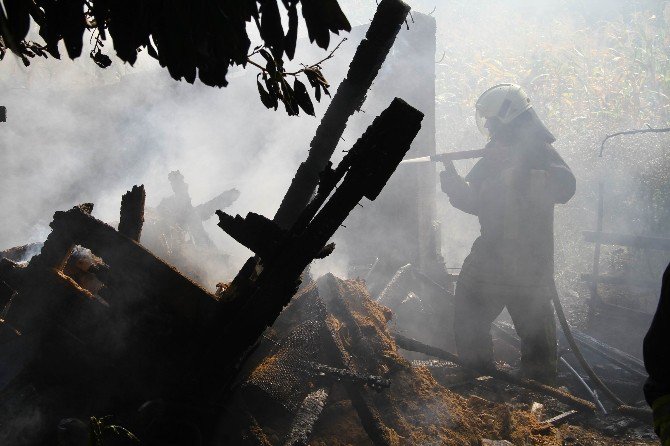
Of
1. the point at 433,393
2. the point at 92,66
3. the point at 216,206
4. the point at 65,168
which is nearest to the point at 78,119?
the point at 65,168

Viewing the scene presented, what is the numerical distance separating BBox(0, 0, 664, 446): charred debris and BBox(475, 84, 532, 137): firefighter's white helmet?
4766 mm

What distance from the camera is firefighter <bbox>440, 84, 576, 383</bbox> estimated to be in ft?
20.5

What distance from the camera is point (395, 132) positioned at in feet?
6.22

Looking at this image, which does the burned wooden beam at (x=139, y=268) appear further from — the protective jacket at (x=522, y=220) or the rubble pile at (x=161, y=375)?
the protective jacket at (x=522, y=220)

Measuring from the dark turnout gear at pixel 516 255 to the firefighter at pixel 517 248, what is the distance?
0.6 inches

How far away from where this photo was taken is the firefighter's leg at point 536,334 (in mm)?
6066

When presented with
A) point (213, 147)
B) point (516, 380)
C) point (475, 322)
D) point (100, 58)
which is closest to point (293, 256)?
point (100, 58)

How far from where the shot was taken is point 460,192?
7.42 meters

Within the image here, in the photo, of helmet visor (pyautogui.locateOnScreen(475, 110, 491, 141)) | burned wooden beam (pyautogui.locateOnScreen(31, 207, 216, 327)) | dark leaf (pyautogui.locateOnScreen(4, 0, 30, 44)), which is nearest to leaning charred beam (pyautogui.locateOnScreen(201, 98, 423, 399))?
burned wooden beam (pyautogui.locateOnScreen(31, 207, 216, 327))

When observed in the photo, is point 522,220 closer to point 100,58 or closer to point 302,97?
point 302,97

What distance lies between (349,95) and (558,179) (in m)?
5.38

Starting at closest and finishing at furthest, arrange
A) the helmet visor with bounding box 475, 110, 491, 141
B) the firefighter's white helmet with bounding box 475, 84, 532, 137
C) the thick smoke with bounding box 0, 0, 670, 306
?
the firefighter's white helmet with bounding box 475, 84, 532, 137 < the helmet visor with bounding box 475, 110, 491, 141 < the thick smoke with bounding box 0, 0, 670, 306

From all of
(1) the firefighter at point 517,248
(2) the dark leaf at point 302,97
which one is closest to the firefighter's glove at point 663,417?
(2) the dark leaf at point 302,97

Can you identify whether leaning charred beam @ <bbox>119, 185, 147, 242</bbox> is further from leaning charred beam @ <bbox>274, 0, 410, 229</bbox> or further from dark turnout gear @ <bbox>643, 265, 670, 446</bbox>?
dark turnout gear @ <bbox>643, 265, 670, 446</bbox>
